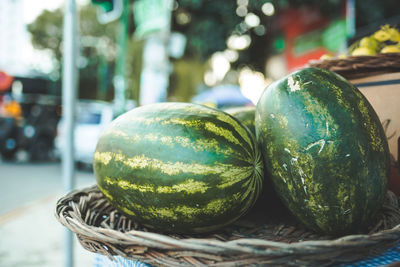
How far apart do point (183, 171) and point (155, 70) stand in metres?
4.87

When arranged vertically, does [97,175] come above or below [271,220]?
above

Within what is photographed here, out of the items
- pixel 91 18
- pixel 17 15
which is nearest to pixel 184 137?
pixel 91 18

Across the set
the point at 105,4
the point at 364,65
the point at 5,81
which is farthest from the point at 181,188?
the point at 5,81

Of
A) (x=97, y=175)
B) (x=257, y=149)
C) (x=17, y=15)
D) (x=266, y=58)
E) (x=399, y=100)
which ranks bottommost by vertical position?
(x=97, y=175)

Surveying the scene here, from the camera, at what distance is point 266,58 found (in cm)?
956

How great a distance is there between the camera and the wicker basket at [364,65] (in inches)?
47.1

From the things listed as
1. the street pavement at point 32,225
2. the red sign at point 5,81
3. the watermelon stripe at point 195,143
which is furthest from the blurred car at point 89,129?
the red sign at point 5,81

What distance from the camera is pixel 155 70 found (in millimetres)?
5543

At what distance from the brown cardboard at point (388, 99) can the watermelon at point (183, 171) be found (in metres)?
0.64

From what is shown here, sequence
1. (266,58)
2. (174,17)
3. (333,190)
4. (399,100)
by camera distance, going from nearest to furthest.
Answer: (333,190) → (399,100) → (174,17) → (266,58)

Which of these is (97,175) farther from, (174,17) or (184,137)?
(174,17)

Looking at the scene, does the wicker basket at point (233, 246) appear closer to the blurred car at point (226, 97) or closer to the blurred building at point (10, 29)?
the blurred car at point (226, 97)

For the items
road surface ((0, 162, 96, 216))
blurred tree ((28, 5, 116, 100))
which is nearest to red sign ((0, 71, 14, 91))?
road surface ((0, 162, 96, 216))

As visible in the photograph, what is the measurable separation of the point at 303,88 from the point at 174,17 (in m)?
8.07
